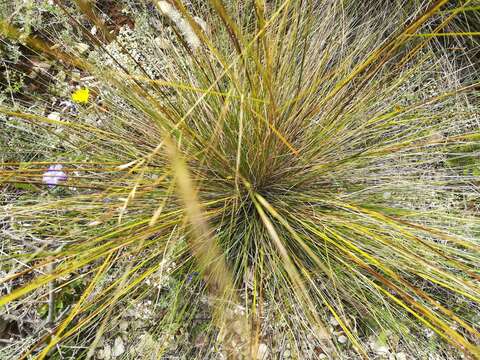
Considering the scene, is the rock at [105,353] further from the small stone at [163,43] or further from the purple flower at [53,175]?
the small stone at [163,43]

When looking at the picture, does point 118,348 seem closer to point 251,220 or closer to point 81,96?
point 251,220

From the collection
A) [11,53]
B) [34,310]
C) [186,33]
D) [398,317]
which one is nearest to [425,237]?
[398,317]

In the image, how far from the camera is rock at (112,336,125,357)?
4.05ft

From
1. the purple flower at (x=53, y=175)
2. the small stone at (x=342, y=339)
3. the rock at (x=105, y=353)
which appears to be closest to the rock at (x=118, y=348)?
the rock at (x=105, y=353)

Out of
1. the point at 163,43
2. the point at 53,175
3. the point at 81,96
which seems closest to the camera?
the point at 53,175

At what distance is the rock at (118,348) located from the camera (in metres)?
1.23

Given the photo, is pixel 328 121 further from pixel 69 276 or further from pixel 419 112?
pixel 69 276

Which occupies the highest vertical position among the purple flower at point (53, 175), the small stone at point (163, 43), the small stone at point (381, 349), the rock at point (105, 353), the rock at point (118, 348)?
the small stone at point (163, 43)

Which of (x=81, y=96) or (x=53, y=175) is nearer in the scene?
(x=53, y=175)

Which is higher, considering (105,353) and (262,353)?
(262,353)

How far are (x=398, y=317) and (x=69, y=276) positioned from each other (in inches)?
40.7

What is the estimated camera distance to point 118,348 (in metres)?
1.24

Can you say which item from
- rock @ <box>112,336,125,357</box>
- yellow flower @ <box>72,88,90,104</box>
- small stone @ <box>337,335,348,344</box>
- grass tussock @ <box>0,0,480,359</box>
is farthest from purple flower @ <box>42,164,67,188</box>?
small stone @ <box>337,335,348,344</box>

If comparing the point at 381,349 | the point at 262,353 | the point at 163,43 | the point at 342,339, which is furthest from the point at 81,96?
the point at 381,349
